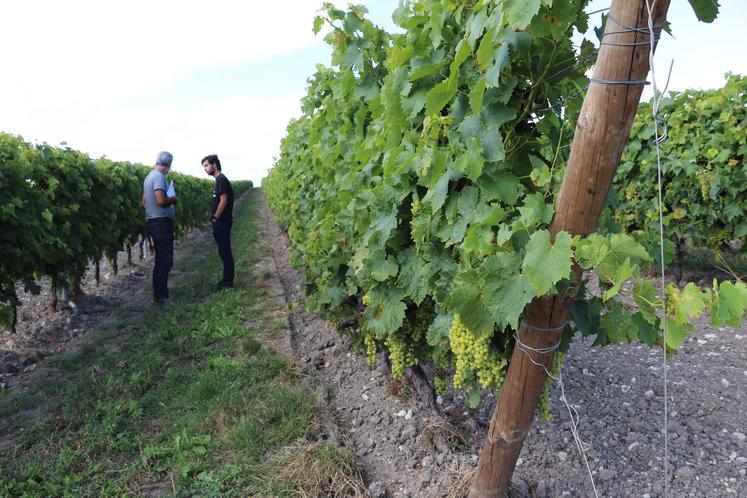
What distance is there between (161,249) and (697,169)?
719cm

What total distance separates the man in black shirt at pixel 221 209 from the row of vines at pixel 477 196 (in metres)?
3.79

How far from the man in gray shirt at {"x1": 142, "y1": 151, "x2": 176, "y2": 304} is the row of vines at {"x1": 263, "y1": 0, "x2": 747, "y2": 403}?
11.9 feet

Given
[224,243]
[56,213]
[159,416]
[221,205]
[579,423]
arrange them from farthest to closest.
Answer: [224,243]
[221,205]
[56,213]
[159,416]
[579,423]

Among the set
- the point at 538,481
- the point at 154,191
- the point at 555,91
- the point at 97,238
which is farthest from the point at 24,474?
the point at 97,238

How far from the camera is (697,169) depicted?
6367mm

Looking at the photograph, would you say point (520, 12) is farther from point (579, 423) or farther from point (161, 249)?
point (161, 249)

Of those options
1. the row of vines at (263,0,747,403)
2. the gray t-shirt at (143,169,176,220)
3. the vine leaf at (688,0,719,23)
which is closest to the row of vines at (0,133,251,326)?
the gray t-shirt at (143,169,176,220)

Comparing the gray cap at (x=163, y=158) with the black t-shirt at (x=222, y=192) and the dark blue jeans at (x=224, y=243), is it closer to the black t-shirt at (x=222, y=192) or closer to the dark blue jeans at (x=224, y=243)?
the black t-shirt at (x=222, y=192)

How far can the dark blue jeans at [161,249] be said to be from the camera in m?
6.23

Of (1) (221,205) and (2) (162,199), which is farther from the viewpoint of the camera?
(1) (221,205)

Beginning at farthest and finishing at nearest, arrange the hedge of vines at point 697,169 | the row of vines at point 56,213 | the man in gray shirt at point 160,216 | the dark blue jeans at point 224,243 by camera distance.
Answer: the dark blue jeans at point 224,243, the man in gray shirt at point 160,216, the hedge of vines at point 697,169, the row of vines at point 56,213

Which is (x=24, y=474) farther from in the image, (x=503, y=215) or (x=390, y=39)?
(x=390, y=39)

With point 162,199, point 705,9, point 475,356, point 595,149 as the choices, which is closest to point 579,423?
point 475,356

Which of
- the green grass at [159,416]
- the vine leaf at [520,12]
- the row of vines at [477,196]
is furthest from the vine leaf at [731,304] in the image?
the green grass at [159,416]
